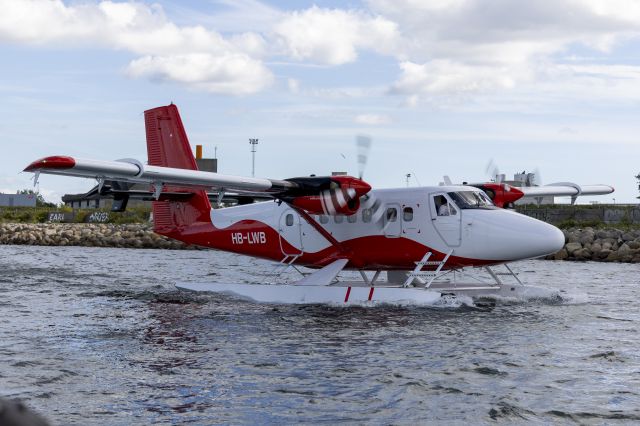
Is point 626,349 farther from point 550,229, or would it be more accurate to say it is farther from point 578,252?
point 578,252

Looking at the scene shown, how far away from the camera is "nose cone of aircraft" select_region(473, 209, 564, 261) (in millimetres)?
16500

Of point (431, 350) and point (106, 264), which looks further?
point (106, 264)

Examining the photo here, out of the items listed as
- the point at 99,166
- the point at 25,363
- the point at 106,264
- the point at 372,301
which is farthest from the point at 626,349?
the point at 106,264

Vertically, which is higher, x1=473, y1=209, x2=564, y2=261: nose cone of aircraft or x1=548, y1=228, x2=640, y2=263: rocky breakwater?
x1=473, y1=209, x2=564, y2=261: nose cone of aircraft

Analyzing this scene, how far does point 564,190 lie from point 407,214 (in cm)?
940

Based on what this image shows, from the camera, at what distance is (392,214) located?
59.7 ft

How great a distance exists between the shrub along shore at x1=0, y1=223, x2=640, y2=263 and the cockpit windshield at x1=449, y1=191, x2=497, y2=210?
22930 millimetres

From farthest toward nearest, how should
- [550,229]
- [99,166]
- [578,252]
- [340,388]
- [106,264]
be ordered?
[578,252], [106,264], [550,229], [99,166], [340,388]

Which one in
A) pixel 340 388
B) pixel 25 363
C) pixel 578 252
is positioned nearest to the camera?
pixel 340 388

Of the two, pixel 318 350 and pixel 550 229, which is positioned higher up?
pixel 550 229

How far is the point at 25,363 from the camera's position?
420 inches

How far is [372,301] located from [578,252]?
982 inches

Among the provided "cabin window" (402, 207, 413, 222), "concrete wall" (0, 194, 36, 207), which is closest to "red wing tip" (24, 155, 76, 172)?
"cabin window" (402, 207, 413, 222)

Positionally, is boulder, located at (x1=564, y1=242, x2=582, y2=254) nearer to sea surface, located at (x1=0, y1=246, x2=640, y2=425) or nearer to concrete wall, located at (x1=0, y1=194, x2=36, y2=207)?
sea surface, located at (x1=0, y1=246, x2=640, y2=425)
